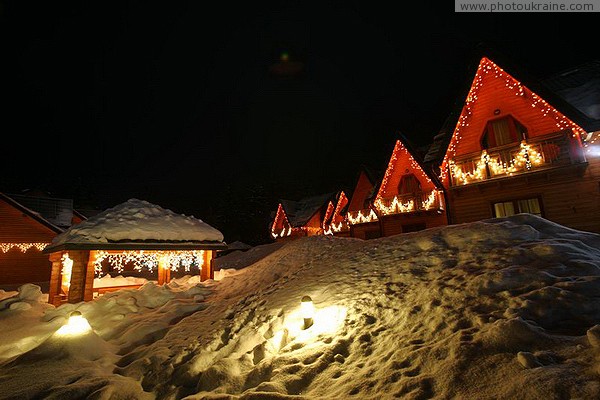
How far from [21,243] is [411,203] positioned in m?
30.0

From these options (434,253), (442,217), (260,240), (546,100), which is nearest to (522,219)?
(434,253)

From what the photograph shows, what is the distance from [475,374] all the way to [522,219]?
267 inches

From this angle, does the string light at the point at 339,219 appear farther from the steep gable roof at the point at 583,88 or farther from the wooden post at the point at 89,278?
the wooden post at the point at 89,278

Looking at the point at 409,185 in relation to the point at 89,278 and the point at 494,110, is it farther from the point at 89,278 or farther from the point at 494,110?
the point at 89,278

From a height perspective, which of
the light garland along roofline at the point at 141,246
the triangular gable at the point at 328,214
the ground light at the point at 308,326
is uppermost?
the triangular gable at the point at 328,214

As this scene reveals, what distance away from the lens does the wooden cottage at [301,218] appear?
3272 centimetres

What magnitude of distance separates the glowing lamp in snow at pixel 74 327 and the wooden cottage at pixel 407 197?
16.6 metres

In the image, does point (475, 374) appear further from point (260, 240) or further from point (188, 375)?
point (260, 240)

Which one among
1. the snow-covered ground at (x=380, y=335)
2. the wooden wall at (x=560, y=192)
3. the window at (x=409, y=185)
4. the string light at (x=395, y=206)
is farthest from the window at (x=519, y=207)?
the snow-covered ground at (x=380, y=335)

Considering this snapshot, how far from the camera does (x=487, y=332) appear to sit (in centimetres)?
379

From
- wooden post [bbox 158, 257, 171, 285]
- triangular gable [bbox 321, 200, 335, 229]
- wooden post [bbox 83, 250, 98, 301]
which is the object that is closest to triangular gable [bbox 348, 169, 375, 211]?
triangular gable [bbox 321, 200, 335, 229]

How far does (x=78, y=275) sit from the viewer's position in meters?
10.9

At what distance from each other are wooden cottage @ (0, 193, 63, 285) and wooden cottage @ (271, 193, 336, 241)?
22.2 metres

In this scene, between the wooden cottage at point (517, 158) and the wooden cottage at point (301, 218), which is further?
the wooden cottage at point (301, 218)
